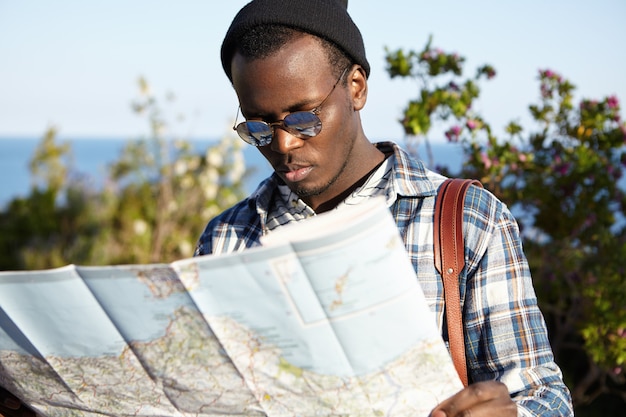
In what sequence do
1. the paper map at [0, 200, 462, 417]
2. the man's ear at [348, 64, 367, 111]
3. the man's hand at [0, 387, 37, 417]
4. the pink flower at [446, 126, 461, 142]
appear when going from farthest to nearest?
the pink flower at [446, 126, 461, 142] < the man's ear at [348, 64, 367, 111] < the man's hand at [0, 387, 37, 417] < the paper map at [0, 200, 462, 417]

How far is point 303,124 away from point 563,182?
7.56 ft

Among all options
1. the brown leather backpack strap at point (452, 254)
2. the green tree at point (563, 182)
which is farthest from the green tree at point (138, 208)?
the brown leather backpack strap at point (452, 254)

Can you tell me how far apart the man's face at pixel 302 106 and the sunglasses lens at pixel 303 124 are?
16 millimetres

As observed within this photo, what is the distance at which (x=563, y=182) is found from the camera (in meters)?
3.56

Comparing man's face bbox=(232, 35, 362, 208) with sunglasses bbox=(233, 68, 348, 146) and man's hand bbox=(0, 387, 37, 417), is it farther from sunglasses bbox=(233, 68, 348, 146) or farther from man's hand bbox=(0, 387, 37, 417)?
man's hand bbox=(0, 387, 37, 417)

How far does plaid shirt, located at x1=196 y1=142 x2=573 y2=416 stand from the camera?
4.70ft

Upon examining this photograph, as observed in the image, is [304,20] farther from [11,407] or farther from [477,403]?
[11,407]

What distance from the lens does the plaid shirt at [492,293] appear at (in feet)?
4.70

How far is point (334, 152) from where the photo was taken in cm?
177

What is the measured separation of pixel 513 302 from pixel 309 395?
0.50 m

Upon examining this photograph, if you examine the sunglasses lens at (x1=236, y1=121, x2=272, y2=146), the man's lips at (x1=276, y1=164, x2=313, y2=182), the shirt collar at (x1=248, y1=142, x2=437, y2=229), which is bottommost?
the shirt collar at (x1=248, y1=142, x2=437, y2=229)

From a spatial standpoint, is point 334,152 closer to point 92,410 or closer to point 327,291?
point 327,291

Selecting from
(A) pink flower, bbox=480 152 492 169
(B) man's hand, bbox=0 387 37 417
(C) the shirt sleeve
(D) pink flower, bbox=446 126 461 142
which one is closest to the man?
(C) the shirt sleeve

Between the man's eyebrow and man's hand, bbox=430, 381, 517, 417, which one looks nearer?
man's hand, bbox=430, 381, 517, 417
